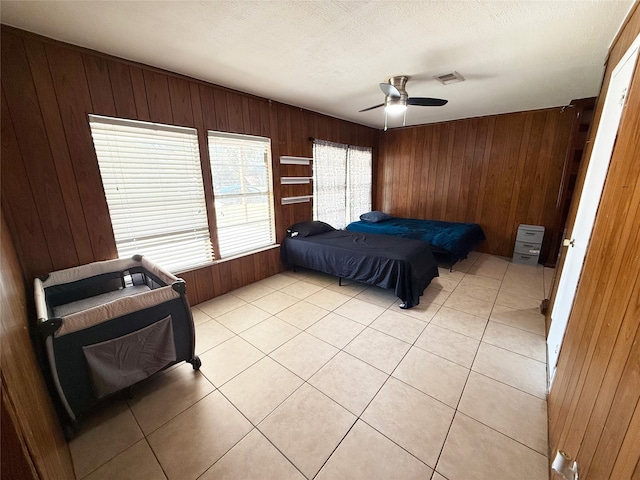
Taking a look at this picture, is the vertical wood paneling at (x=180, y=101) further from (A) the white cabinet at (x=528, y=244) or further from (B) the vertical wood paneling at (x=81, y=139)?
(A) the white cabinet at (x=528, y=244)

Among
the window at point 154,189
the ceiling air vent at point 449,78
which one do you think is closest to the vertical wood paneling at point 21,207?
the window at point 154,189

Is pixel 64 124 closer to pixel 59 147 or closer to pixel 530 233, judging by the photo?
pixel 59 147

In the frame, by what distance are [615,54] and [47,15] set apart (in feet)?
12.4

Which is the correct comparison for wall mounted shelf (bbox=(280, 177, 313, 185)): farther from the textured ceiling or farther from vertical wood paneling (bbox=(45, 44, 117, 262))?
vertical wood paneling (bbox=(45, 44, 117, 262))

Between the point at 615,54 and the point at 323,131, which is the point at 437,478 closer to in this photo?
the point at 615,54

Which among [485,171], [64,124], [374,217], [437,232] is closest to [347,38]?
[64,124]

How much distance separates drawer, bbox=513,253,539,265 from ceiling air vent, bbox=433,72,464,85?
9.65ft

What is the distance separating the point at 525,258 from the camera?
3992 millimetres

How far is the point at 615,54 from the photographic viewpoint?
1.76m

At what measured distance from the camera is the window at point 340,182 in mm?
4156

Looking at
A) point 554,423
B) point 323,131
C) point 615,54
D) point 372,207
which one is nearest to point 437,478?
point 554,423

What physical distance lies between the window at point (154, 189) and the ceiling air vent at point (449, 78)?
261cm

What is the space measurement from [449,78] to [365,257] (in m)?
2.06

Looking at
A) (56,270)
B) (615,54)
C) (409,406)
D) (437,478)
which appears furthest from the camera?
(56,270)
